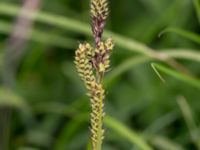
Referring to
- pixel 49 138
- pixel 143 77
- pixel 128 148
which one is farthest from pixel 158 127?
pixel 49 138

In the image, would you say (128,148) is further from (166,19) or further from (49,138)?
(166,19)

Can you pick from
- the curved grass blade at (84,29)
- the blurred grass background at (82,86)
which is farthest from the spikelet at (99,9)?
the blurred grass background at (82,86)

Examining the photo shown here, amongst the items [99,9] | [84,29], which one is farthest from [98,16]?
[84,29]

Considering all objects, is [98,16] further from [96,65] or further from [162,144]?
[162,144]

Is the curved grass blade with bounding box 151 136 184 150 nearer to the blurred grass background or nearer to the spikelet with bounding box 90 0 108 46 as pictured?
the blurred grass background

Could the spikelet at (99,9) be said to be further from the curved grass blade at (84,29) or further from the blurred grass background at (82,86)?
the blurred grass background at (82,86)

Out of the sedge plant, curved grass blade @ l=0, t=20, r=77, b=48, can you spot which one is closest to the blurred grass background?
curved grass blade @ l=0, t=20, r=77, b=48
